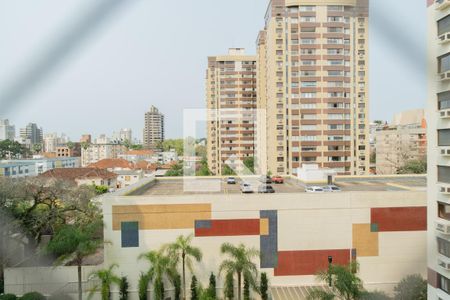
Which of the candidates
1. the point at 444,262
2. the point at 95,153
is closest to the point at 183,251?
the point at 444,262

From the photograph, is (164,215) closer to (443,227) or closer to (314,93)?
(443,227)

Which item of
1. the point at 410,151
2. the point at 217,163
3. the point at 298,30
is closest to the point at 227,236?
the point at 298,30

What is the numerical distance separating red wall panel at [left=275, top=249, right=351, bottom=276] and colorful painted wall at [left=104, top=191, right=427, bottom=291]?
0.02 m

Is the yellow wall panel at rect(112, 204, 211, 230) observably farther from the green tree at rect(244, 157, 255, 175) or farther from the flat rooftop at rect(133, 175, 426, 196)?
the green tree at rect(244, 157, 255, 175)

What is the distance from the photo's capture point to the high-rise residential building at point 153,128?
157 feet

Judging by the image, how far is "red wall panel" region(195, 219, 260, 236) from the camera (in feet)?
19.2

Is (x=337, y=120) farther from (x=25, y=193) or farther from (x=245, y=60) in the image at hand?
(x=25, y=193)

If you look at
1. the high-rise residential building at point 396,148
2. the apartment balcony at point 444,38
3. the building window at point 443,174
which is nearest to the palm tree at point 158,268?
the building window at point 443,174

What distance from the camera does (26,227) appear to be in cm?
667

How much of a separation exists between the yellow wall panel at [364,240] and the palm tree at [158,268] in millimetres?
3264

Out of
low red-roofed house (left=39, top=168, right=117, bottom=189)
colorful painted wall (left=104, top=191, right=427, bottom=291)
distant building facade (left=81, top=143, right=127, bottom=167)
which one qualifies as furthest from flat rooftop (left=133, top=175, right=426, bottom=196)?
distant building facade (left=81, top=143, right=127, bottom=167)

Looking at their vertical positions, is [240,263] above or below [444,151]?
below

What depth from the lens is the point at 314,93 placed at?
1520 cm

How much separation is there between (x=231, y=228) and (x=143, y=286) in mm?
1747
